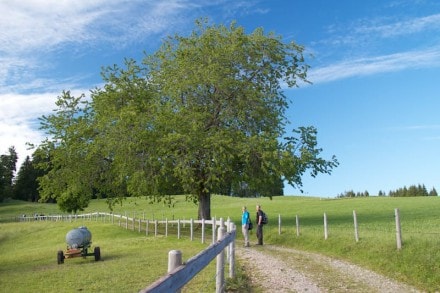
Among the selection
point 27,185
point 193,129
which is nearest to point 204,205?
point 193,129

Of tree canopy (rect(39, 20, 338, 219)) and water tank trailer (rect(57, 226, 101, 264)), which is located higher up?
tree canopy (rect(39, 20, 338, 219))

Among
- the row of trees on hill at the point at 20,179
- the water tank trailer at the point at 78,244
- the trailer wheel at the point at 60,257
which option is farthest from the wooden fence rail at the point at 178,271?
the row of trees on hill at the point at 20,179

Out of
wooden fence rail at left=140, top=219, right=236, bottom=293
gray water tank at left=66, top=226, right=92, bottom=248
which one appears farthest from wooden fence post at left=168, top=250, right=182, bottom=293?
gray water tank at left=66, top=226, right=92, bottom=248

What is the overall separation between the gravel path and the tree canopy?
1490 cm

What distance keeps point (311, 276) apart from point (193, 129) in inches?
783

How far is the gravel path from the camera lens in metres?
12.3

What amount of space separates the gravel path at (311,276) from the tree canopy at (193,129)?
587 inches

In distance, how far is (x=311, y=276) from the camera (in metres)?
14.0

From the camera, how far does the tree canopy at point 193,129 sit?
33.3m

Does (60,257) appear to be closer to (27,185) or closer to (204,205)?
(204,205)

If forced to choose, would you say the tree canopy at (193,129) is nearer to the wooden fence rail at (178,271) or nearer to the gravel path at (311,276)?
the gravel path at (311,276)

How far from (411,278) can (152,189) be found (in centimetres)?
2428

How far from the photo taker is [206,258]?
289 inches

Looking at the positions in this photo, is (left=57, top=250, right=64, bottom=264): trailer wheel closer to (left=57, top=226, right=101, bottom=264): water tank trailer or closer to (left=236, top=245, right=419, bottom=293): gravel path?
(left=57, top=226, right=101, bottom=264): water tank trailer
